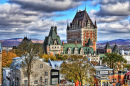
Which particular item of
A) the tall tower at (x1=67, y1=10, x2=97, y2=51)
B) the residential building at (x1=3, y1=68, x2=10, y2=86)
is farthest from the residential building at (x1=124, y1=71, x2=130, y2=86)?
the tall tower at (x1=67, y1=10, x2=97, y2=51)

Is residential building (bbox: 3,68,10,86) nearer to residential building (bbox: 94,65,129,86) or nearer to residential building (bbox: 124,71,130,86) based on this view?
residential building (bbox: 94,65,129,86)

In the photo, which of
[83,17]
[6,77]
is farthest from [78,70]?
[83,17]

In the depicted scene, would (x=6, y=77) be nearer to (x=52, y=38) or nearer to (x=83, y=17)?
(x=52, y=38)

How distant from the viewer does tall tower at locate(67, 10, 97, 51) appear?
6798 inches

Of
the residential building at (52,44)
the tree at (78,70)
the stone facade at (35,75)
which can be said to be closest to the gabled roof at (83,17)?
the residential building at (52,44)

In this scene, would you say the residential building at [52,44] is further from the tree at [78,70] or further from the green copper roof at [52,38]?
the tree at [78,70]

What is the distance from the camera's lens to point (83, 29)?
173 m

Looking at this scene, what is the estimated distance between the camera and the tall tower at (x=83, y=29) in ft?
566

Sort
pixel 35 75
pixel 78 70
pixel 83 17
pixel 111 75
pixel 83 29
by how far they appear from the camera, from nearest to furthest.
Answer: pixel 78 70
pixel 35 75
pixel 111 75
pixel 83 29
pixel 83 17

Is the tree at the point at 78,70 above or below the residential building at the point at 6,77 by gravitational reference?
above

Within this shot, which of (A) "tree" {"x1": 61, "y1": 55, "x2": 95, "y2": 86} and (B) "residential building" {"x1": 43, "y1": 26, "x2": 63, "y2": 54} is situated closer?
(A) "tree" {"x1": 61, "y1": 55, "x2": 95, "y2": 86}

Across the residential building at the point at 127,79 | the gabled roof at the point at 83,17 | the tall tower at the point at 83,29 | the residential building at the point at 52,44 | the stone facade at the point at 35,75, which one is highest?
the gabled roof at the point at 83,17

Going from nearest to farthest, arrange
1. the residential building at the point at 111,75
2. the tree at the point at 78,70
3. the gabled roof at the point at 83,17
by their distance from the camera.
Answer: the tree at the point at 78,70 < the residential building at the point at 111,75 < the gabled roof at the point at 83,17

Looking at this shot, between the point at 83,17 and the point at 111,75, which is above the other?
the point at 83,17
